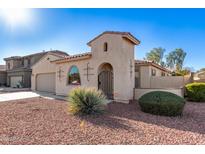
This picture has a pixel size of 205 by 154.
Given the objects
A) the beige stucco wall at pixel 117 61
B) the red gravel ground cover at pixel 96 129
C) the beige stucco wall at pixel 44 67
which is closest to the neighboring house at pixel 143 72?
the beige stucco wall at pixel 117 61

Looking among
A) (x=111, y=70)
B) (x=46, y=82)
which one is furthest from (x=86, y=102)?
(x=46, y=82)

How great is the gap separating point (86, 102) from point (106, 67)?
5.77m

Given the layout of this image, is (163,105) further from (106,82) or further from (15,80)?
(15,80)

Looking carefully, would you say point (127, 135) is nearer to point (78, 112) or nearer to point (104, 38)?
point (78, 112)

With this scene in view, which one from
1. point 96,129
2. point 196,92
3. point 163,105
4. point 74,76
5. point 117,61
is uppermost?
point 117,61

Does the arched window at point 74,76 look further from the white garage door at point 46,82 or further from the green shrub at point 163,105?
the green shrub at point 163,105

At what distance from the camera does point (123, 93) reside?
463 inches

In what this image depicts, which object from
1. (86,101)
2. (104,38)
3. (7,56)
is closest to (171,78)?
(104,38)

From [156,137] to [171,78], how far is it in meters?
13.5

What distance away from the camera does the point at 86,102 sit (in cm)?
833

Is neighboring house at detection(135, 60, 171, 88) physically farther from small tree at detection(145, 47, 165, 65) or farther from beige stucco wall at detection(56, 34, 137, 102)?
small tree at detection(145, 47, 165, 65)

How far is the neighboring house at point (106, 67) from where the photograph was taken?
11.8 m

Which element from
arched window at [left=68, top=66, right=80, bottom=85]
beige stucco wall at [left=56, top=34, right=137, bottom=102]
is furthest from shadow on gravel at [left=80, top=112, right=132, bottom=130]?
arched window at [left=68, top=66, right=80, bottom=85]

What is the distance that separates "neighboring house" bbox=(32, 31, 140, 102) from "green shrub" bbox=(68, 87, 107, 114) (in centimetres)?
364
